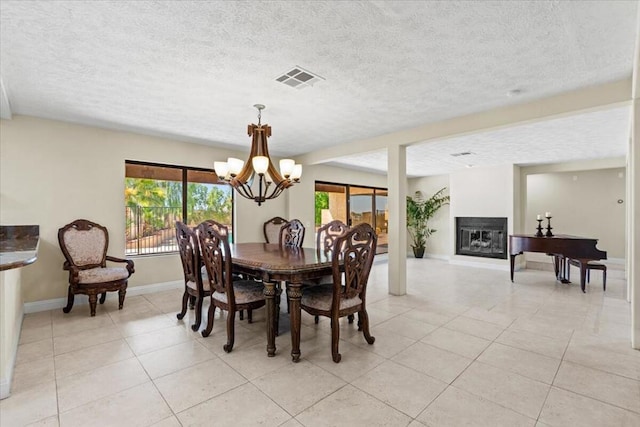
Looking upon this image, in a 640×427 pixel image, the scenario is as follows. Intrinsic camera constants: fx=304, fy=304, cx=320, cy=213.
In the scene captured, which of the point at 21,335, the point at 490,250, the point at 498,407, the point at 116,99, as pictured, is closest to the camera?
the point at 498,407

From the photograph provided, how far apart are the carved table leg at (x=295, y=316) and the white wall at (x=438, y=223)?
663 centimetres

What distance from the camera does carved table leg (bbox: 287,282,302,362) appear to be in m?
2.51

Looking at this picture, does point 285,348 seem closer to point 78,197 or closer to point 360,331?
point 360,331

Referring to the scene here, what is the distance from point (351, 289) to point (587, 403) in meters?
1.70

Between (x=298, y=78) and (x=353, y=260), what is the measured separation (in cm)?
172

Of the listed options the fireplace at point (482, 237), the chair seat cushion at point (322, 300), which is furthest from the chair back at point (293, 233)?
the fireplace at point (482, 237)

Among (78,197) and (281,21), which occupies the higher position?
(281,21)

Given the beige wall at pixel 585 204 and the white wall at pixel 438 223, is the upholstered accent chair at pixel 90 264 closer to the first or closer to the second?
the white wall at pixel 438 223

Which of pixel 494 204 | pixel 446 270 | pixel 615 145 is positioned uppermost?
pixel 615 145

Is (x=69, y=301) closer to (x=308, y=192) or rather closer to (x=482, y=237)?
(x=308, y=192)

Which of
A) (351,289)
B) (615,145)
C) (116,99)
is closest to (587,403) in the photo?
(351,289)

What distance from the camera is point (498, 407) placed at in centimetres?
189

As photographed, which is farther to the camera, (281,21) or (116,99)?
(116,99)

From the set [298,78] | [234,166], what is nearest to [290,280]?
[234,166]
